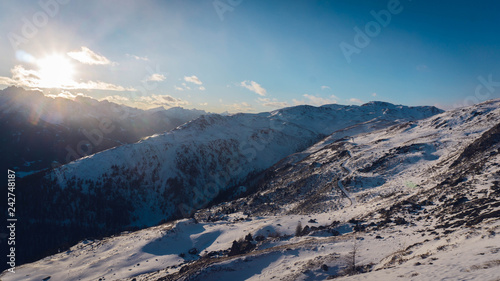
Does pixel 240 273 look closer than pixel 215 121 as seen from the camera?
Yes

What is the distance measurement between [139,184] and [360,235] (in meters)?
114

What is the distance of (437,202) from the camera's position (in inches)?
1227

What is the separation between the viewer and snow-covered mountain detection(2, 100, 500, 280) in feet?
58.3

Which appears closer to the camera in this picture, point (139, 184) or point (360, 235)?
point (360, 235)

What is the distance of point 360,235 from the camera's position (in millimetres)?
27078

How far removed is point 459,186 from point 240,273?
107 feet

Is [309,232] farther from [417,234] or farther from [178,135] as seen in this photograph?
[178,135]

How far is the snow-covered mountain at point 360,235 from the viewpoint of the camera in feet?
58.3

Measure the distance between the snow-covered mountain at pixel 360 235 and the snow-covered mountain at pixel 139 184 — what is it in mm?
56511

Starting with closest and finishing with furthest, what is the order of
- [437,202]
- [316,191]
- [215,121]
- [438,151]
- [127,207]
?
[437,202] < [438,151] < [316,191] < [127,207] < [215,121]

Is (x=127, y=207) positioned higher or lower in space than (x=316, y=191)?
higher

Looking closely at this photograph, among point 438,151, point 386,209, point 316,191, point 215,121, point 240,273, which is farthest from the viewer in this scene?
point 215,121

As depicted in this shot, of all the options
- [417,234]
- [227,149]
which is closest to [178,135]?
Answer: [227,149]

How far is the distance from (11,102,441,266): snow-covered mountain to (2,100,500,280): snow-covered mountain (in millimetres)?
56511
